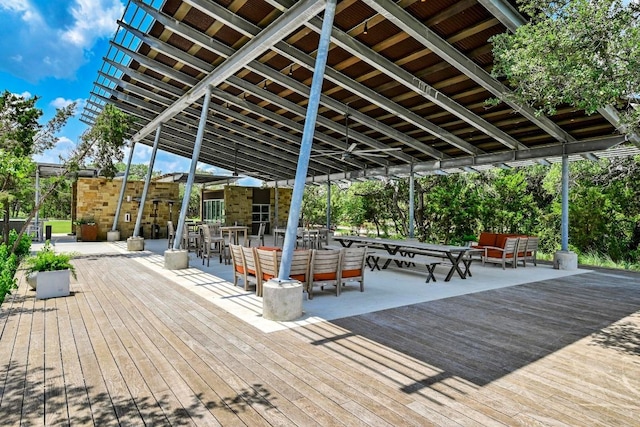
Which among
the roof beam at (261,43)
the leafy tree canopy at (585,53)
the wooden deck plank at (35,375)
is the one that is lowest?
the wooden deck plank at (35,375)

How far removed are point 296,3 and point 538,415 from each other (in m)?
5.78

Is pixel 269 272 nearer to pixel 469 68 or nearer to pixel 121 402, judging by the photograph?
pixel 121 402

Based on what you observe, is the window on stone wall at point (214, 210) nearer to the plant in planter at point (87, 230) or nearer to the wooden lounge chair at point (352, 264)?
the plant in planter at point (87, 230)

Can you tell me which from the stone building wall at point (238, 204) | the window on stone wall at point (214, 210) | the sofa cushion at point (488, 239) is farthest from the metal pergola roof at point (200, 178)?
the sofa cushion at point (488, 239)

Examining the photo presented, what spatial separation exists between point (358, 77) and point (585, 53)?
4.68 m

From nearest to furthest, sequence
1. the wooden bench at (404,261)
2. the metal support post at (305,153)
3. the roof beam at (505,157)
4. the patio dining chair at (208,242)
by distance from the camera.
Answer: the metal support post at (305,153) < the wooden bench at (404,261) < the roof beam at (505,157) < the patio dining chair at (208,242)

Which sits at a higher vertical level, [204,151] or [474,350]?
[204,151]

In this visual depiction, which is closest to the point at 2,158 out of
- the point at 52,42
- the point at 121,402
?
the point at 121,402

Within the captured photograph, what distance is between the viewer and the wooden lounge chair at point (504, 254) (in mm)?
8758

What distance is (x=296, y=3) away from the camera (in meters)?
5.53

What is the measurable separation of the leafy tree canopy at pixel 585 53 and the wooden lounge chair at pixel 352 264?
3.23m

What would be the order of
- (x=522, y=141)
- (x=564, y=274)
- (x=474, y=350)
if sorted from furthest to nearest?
(x=522, y=141) → (x=564, y=274) → (x=474, y=350)

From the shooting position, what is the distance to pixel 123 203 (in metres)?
16.4

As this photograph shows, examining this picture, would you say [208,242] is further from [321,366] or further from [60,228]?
[60,228]
